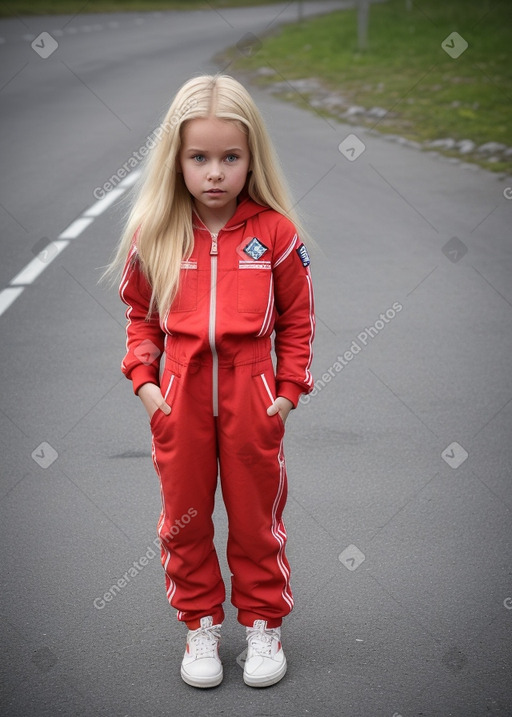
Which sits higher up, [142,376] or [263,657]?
[142,376]

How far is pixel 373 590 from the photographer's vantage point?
14.1 ft

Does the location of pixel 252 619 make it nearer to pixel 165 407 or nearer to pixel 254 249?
pixel 165 407

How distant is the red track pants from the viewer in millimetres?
3396

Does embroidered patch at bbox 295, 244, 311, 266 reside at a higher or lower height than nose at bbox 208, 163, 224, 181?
lower

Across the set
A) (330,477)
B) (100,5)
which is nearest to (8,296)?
(330,477)

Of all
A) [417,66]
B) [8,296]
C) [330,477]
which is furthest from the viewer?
[417,66]

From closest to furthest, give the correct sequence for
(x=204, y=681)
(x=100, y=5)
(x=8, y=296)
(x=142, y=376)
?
(x=142, y=376) → (x=204, y=681) → (x=8, y=296) → (x=100, y=5)

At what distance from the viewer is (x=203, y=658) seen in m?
3.65

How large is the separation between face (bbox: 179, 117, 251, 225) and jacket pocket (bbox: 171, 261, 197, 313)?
23 centimetres

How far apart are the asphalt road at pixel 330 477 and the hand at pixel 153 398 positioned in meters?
1.05

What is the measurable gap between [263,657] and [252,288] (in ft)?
4.52

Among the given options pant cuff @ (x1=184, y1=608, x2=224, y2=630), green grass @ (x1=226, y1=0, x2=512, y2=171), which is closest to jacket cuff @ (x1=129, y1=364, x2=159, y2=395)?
pant cuff @ (x1=184, y1=608, x2=224, y2=630)

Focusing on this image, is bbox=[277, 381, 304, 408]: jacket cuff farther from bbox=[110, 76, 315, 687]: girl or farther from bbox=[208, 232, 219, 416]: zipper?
bbox=[208, 232, 219, 416]: zipper

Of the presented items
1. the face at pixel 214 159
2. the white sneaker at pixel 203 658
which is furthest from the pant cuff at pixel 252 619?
the face at pixel 214 159
